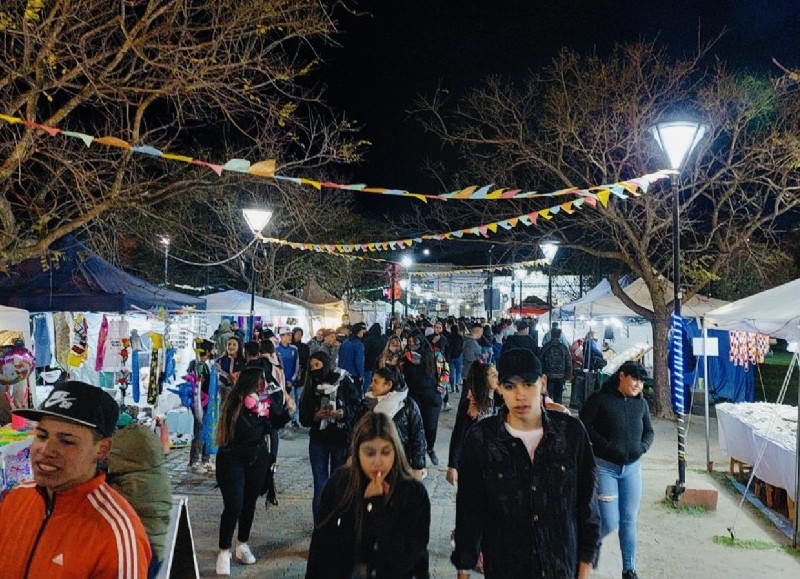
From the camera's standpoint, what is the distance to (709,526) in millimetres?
6832

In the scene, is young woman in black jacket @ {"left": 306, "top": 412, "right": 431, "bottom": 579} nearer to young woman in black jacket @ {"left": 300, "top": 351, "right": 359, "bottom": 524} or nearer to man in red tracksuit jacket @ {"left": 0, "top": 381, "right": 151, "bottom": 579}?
man in red tracksuit jacket @ {"left": 0, "top": 381, "right": 151, "bottom": 579}

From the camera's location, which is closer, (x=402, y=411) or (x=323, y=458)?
(x=402, y=411)

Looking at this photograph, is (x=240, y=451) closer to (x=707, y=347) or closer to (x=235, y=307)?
(x=707, y=347)

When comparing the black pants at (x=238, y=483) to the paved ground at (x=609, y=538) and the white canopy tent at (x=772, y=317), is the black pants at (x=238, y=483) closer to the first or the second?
the paved ground at (x=609, y=538)

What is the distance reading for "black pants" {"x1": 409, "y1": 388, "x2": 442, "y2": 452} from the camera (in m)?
8.95

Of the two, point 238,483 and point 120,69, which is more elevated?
point 120,69

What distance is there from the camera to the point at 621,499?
5.13m

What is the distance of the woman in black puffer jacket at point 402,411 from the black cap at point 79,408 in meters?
3.15

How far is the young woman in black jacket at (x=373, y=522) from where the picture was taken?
3.02 m

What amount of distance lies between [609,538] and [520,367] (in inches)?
164

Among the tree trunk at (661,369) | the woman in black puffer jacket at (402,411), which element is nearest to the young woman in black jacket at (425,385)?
the woman in black puffer jacket at (402,411)

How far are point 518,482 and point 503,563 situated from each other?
1.26ft

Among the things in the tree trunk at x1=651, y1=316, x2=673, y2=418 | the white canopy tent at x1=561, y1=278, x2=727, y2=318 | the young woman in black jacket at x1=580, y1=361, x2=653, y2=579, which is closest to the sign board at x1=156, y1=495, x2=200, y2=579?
the young woman in black jacket at x1=580, y1=361, x2=653, y2=579

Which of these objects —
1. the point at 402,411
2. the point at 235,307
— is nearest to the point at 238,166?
the point at 402,411
